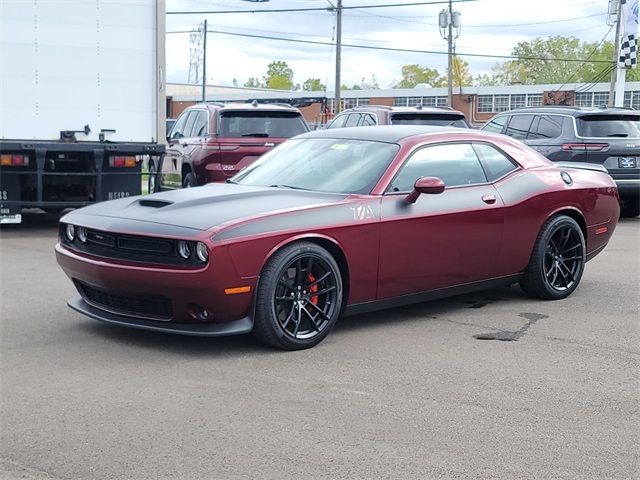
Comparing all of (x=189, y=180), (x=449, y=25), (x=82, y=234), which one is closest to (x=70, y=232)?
(x=82, y=234)

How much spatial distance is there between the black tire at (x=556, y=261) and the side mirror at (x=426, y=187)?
4.79 ft

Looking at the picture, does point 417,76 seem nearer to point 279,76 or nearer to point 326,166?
point 279,76

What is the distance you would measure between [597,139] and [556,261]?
7.21 m

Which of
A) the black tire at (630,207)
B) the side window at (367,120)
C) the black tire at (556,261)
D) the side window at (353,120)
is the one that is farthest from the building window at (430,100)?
the black tire at (556,261)

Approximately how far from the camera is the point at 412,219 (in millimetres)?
6562

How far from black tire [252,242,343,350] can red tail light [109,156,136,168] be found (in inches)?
260

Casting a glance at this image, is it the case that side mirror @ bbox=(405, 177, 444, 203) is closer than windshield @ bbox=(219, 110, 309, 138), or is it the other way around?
side mirror @ bbox=(405, 177, 444, 203)

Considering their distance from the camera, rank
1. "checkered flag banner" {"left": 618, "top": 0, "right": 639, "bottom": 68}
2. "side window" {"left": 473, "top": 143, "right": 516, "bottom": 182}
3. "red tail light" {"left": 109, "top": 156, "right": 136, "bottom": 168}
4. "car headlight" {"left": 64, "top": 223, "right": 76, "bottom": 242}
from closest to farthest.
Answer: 1. "car headlight" {"left": 64, "top": 223, "right": 76, "bottom": 242}
2. "side window" {"left": 473, "top": 143, "right": 516, "bottom": 182}
3. "red tail light" {"left": 109, "top": 156, "right": 136, "bottom": 168}
4. "checkered flag banner" {"left": 618, "top": 0, "right": 639, "bottom": 68}

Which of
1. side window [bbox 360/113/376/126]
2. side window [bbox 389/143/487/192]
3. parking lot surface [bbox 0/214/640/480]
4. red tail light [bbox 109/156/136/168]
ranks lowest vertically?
parking lot surface [bbox 0/214/640/480]

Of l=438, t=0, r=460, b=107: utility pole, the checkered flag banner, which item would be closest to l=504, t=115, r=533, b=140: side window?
the checkered flag banner

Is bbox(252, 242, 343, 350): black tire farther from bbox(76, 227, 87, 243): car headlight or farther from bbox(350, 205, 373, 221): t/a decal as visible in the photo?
bbox(76, 227, 87, 243): car headlight

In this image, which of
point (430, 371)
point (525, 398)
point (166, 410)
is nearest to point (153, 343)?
point (166, 410)

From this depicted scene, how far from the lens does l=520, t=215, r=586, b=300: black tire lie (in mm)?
7578

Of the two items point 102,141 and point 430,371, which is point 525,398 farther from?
point 102,141
